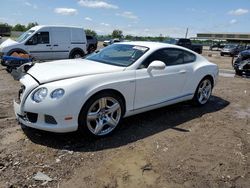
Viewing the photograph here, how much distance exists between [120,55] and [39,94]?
1.81m

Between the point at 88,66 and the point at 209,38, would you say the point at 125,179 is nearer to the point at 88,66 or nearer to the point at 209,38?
the point at 88,66

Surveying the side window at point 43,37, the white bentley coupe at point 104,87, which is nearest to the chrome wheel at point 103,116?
the white bentley coupe at point 104,87

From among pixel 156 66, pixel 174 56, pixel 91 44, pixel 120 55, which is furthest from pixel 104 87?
pixel 91 44

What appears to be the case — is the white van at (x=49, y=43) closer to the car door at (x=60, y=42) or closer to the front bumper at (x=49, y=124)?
the car door at (x=60, y=42)

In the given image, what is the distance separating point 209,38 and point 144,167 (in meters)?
85.0

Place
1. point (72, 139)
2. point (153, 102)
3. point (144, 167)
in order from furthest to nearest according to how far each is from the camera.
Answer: point (153, 102)
point (72, 139)
point (144, 167)

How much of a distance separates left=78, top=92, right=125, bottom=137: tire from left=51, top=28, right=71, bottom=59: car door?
10226 millimetres

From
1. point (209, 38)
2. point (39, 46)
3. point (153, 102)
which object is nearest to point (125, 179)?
point (153, 102)

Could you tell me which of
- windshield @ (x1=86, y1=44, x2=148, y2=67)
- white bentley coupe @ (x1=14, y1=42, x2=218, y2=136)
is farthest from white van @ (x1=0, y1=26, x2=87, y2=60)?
white bentley coupe @ (x1=14, y1=42, x2=218, y2=136)

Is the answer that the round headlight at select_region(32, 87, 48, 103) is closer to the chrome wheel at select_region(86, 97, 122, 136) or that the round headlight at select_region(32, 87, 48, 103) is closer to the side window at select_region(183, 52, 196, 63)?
the chrome wheel at select_region(86, 97, 122, 136)

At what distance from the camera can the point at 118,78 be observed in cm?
448

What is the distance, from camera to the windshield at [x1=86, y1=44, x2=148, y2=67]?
4.99 metres

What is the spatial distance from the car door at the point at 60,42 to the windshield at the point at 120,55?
348 inches

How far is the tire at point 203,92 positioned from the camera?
6344 millimetres
